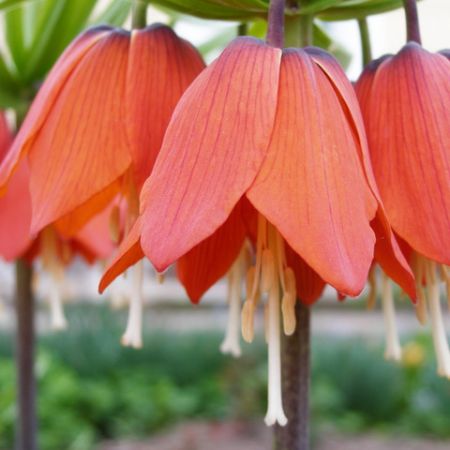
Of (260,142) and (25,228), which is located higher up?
(260,142)

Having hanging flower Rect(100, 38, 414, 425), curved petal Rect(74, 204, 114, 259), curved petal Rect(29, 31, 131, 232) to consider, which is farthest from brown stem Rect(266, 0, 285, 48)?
curved petal Rect(74, 204, 114, 259)

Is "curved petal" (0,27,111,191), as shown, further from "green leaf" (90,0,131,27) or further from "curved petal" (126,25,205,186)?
"green leaf" (90,0,131,27)

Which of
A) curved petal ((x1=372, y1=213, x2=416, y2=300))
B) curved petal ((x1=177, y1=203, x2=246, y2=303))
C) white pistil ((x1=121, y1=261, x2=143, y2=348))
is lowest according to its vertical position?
white pistil ((x1=121, y1=261, x2=143, y2=348))

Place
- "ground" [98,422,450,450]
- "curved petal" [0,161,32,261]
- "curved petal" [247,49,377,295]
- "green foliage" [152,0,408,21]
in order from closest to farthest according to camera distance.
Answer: "curved petal" [247,49,377,295]
"green foliage" [152,0,408,21]
"curved petal" [0,161,32,261]
"ground" [98,422,450,450]

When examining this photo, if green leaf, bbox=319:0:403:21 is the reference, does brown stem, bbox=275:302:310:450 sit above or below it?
below

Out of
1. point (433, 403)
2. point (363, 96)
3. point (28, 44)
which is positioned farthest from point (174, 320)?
point (363, 96)

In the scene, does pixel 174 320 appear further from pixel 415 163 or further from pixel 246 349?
pixel 415 163
